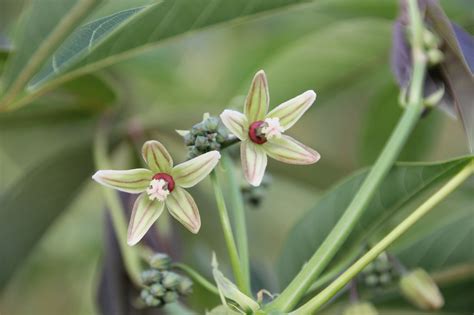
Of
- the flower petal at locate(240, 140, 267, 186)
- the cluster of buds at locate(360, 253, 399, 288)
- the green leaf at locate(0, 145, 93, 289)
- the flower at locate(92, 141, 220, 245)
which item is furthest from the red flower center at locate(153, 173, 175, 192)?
the green leaf at locate(0, 145, 93, 289)

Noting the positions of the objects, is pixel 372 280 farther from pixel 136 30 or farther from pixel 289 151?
pixel 136 30

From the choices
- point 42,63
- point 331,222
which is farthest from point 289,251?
point 42,63

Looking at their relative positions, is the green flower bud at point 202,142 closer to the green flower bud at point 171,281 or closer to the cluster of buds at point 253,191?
the green flower bud at point 171,281

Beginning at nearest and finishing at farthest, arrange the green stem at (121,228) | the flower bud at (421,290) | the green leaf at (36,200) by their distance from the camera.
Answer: the flower bud at (421,290) → the green stem at (121,228) → the green leaf at (36,200)

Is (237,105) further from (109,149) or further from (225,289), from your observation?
(225,289)

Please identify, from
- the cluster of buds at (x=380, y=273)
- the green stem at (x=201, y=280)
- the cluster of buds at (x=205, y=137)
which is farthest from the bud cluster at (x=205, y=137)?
the cluster of buds at (x=380, y=273)

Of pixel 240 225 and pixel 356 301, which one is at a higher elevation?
pixel 240 225
